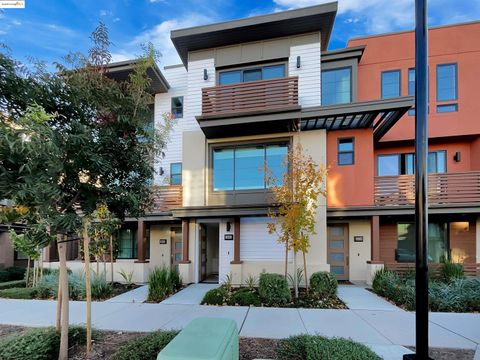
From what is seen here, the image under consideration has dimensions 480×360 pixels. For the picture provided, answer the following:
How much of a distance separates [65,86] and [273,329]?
5906 millimetres

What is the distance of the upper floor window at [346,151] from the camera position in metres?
10.7

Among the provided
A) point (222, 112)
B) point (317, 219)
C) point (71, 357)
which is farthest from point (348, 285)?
point (71, 357)

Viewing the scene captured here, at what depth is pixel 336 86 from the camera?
11078mm

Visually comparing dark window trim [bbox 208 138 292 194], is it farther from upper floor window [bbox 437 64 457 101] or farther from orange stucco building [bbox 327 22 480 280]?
upper floor window [bbox 437 64 457 101]

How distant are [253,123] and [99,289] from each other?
25.9 feet

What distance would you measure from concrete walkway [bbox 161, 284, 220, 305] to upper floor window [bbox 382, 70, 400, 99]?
11116 mm

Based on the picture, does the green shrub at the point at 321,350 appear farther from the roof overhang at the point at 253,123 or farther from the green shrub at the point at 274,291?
the roof overhang at the point at 253,123

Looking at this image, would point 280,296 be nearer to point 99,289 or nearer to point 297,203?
point 297,203

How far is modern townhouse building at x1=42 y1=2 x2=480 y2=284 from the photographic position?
10.2 meters

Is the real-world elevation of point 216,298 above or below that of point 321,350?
below

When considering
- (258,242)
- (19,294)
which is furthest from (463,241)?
(19,294)

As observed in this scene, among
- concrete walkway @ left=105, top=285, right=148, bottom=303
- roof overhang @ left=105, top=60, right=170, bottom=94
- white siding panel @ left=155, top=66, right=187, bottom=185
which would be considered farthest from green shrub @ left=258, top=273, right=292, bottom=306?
roof overhang @ left=105, top=60, right=170, bottom=94

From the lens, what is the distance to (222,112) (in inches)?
414

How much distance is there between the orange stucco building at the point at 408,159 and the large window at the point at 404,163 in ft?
0.13
